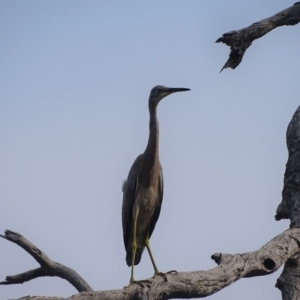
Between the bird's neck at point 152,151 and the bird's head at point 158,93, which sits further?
the bird's head at point 158,93

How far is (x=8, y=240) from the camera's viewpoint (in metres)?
7.64

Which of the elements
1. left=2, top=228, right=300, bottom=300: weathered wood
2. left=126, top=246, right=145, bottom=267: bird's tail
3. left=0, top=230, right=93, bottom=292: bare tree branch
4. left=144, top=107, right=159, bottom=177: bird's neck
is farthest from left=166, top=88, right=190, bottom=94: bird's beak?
left=2, top=228, right=300, bottom=300: weathered wood

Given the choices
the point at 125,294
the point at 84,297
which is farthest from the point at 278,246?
the point at 84,297

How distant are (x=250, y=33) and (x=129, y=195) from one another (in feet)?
9.49

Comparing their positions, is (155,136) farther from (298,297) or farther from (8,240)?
(298,297)

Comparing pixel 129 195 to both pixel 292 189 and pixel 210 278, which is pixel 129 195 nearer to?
pixel 292 189

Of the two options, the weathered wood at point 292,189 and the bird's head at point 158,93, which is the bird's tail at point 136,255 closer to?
the bird's head at point 158,93

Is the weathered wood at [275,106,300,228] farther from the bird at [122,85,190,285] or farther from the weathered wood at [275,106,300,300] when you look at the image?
the bird at [122,85,190,285]

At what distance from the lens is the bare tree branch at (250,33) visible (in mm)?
6480

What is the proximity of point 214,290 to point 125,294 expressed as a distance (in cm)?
66

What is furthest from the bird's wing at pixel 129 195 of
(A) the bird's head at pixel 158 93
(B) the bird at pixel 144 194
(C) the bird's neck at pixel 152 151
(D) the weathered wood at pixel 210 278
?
(D) the weathered wood at pixel 210 278

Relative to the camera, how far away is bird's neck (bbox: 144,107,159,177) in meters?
8.66

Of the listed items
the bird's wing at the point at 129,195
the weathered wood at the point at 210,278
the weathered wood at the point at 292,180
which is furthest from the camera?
the bird's wing at the point at 129,195

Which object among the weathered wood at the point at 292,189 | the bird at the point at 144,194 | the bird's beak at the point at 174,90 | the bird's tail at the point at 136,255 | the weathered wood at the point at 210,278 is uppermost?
the bird's beak at the point at 174,90
